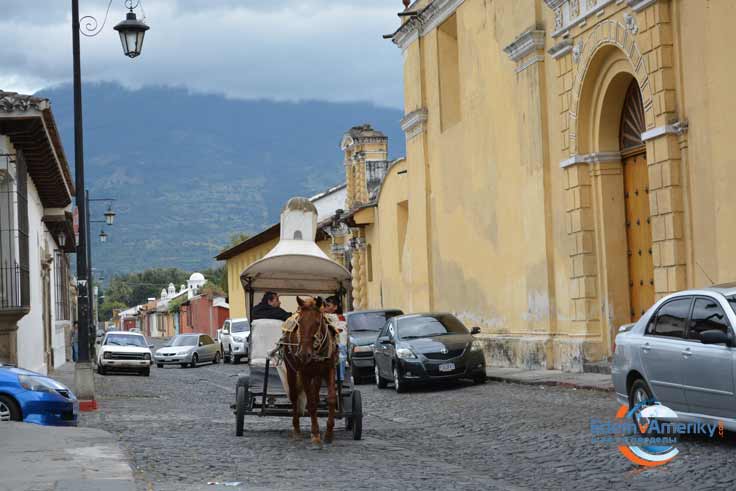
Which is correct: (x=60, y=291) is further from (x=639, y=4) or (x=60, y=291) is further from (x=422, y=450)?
(x=422, y=450)

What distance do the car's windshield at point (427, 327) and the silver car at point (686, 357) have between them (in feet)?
36.3

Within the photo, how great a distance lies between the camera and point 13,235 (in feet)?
72.1

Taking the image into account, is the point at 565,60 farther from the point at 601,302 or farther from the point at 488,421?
the point at 488,421

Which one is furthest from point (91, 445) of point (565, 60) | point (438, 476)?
point (565, 60)

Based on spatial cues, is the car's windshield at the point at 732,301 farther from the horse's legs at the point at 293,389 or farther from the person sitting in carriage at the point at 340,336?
the horse's legs at the point at 293,389

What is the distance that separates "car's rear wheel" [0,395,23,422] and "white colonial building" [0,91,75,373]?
19.3 feet

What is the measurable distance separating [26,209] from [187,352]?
25.6 m

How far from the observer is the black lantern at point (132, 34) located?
20.1 m

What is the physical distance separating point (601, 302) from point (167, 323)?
11133 centimetres

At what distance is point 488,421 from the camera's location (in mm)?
15898

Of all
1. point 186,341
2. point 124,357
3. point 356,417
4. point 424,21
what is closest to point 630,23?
point 356,417

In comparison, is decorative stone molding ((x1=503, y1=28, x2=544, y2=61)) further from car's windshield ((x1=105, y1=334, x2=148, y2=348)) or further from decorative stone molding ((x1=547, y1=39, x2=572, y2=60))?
car's windshield ((x1=105, y1=334, x2=148, y2=348))

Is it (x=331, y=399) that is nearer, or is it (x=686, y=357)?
(x=686, y=357)

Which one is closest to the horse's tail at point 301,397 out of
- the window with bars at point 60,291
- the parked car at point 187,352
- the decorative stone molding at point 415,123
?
the decorative stone molding at point 415,123
